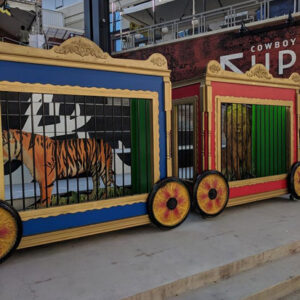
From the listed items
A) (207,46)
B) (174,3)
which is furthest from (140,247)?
(174,3)

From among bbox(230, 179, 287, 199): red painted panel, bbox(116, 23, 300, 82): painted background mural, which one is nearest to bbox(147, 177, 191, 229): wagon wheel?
bbox(230, 179, 287, 199): red painted panel

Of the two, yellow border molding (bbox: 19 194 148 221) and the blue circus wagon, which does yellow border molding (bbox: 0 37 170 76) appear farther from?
yellow border molding (bbox: 19 194 148 221)

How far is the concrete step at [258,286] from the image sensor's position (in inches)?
77.3

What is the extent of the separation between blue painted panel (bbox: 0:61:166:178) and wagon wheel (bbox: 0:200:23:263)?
1.05 metres

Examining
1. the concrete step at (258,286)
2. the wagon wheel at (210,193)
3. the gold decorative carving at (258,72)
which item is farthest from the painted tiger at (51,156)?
the gold decorative carving at (258,72)

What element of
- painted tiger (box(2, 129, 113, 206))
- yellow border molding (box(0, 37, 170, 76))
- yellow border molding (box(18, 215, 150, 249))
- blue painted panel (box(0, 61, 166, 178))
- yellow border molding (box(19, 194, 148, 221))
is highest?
yellow border molding (box(0, 37, 170, 76))

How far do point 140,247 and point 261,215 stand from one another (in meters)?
1.79

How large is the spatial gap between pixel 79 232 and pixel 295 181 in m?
3.24

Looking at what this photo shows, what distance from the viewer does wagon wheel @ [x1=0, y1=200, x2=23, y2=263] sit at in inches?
87.7

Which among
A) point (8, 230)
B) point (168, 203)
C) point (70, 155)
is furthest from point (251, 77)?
point (8, 230)

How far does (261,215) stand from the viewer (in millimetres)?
3586

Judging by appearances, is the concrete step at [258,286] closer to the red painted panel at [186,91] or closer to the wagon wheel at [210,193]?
the wagon wheel at [210,193]

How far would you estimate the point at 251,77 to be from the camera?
3.82 m

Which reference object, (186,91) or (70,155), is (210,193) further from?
(70,155)
